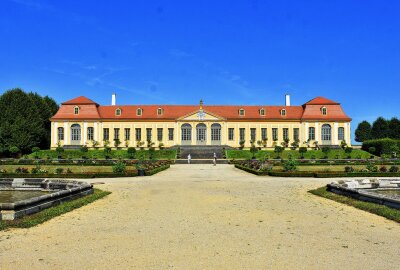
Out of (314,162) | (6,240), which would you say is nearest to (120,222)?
(6,240)

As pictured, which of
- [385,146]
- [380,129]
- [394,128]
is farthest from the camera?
[380,129]

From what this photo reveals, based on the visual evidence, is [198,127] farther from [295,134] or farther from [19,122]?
[19,122]

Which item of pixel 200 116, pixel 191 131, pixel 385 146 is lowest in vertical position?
pixel 385 146

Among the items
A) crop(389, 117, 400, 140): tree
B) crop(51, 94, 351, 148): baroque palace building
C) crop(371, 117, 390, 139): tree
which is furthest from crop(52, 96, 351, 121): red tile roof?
crop(371, 117, 390, 139): tree

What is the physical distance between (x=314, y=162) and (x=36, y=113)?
36917mm

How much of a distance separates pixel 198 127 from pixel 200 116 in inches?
58.7

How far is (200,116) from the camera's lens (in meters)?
51.7

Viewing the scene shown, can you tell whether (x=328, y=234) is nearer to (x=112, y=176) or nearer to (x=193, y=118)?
(x=112, y=176)

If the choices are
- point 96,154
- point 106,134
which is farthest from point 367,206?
point 106,134

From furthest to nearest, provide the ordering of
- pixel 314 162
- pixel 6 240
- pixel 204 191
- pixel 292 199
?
pixel 314 162
pixel 204 191
pixel 292 199
pixel 6 240

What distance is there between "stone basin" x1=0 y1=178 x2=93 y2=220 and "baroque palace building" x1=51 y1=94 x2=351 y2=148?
3746 cm

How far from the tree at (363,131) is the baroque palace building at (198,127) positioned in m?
24.1

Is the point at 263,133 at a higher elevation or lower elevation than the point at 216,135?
higher

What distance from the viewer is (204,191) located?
12969 mm
